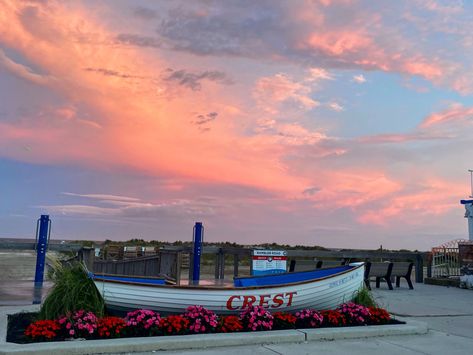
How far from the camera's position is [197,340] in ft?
21.7

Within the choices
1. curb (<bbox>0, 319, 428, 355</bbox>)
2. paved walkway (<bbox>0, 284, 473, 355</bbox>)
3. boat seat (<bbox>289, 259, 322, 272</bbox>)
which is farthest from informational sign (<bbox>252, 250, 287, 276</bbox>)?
curb (<bbox>0, 319, 428, 355</bbox>)

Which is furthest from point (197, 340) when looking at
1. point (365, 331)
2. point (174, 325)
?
point (365, 331)

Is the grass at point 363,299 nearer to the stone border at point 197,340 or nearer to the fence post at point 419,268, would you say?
the stone border at point 197,340

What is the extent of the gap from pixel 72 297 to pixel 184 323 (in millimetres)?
1728

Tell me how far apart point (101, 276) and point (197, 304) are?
1.58 m

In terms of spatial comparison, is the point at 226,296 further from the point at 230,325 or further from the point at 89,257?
the point at 89,257

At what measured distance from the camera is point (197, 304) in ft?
24.9

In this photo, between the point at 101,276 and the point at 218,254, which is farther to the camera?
the point at 218,254

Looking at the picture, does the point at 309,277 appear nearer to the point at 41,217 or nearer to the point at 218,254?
the point at 218,254

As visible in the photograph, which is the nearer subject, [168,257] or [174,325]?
[174,325]

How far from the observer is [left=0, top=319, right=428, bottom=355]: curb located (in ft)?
19.9

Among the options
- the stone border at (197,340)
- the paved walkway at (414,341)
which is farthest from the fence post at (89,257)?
the stone border at (197,340)

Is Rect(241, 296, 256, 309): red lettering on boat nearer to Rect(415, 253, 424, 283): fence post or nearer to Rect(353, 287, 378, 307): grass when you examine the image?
Rect(353, 287, 378, 307): grass

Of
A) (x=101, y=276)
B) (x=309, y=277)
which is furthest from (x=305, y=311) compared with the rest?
(x=101, y=276)
